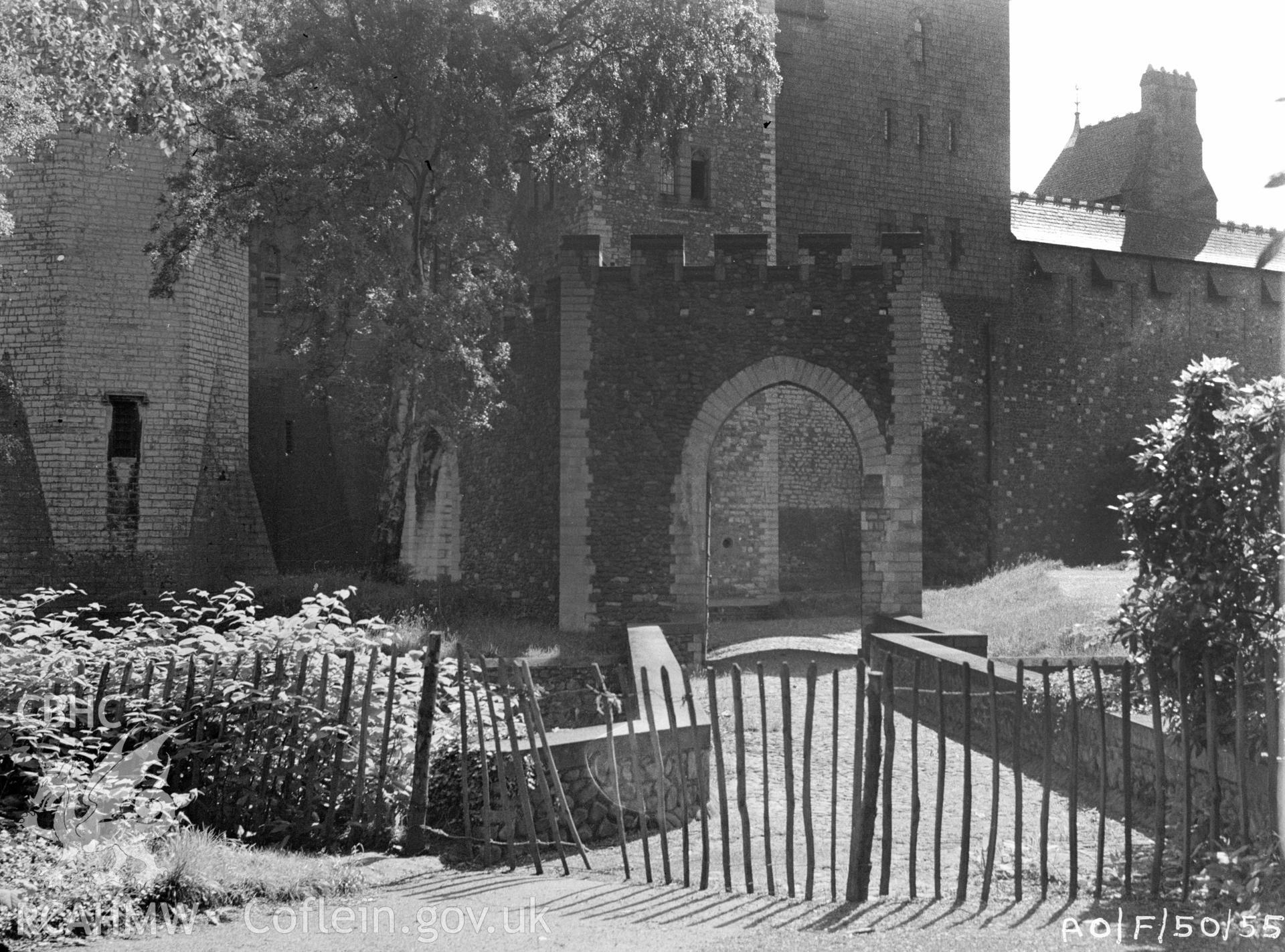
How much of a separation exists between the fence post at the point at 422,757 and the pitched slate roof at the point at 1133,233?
84.0 feet

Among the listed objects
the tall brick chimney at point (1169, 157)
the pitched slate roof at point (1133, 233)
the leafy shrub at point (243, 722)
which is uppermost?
the tall brick chimney at point (1169, 157)

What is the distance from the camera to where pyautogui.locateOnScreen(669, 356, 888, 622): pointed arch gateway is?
54.3 ft

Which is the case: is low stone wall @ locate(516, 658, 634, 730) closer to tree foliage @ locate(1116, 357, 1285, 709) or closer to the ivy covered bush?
tree foliage @ locate(1116, 357, 1285, 709)

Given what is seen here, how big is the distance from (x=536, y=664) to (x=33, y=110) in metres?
8.55

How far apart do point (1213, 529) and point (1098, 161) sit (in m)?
34.4

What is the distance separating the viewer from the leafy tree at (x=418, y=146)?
1700cm

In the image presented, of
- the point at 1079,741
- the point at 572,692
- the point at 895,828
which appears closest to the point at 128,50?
the point at 572,692

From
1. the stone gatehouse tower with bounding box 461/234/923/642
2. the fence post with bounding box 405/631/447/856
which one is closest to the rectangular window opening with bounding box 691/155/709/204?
the stone gatehouse tower with bounding box 461/234/923/642

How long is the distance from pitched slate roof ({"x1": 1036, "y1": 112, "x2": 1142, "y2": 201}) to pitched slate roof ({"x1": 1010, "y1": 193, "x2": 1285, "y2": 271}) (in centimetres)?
305

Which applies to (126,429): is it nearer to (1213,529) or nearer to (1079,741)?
(1079,741)

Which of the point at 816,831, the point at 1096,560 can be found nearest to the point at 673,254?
the point at 816,831

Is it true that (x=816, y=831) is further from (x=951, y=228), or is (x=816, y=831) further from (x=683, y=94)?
(x=951, y=228)

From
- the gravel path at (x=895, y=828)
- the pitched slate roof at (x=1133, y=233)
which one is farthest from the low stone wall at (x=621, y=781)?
the pitched slate roof at (x=1133, y=233)

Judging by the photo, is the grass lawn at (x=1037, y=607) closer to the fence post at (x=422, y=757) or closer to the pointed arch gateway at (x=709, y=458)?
the pointed arch gateway at (x=709, y=458)
